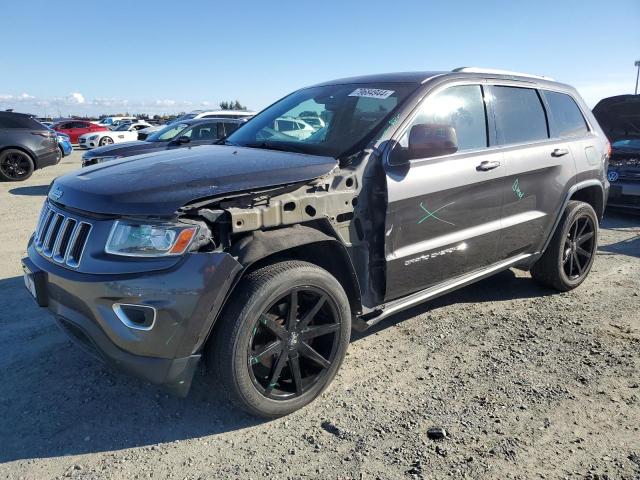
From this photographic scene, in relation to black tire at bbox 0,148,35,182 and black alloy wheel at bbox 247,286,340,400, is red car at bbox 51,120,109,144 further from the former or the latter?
black alloy wheel at bbox 247,286,340,400

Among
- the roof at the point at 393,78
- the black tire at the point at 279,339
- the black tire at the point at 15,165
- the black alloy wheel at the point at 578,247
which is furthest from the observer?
the black tire at the point at 15,165

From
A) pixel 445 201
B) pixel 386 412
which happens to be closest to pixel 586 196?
pixel 445 201

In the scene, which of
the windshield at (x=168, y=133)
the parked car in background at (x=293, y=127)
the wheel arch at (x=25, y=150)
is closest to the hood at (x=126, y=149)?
the windshield at (x=168, y=133)

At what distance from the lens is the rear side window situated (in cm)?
450

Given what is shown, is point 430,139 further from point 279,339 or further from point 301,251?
point 279,339

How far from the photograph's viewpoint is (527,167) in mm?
4020

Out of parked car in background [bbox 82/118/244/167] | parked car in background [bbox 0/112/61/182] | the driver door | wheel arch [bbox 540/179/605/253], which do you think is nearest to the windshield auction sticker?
the driver door

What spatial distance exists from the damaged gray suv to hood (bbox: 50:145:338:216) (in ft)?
0.04

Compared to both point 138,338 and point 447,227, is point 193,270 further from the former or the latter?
point 447,227

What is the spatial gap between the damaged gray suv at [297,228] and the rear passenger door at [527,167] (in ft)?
0.06

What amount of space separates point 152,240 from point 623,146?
28.3ft

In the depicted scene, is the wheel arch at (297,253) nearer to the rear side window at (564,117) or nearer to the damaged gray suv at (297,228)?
the damaged gray suv at (297,228)

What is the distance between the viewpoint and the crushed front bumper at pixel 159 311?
7.70 feet

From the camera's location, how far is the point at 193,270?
2375 mm
